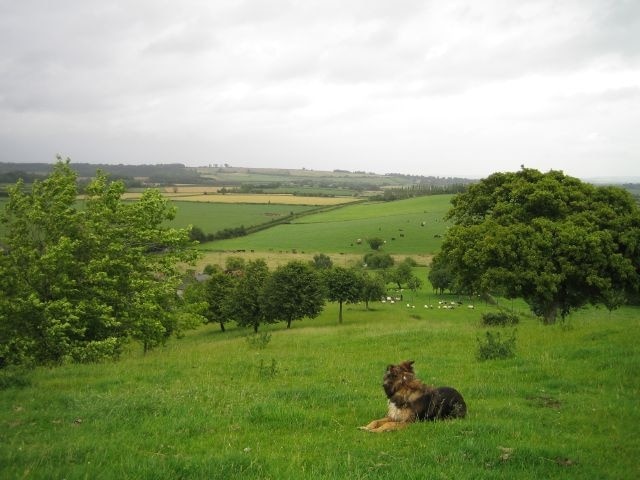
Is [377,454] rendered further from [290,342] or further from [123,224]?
[123,224]

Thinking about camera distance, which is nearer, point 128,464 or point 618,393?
point 128,464

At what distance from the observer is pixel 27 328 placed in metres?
20.1

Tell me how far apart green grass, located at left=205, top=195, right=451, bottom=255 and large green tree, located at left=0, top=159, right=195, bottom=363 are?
92.4m

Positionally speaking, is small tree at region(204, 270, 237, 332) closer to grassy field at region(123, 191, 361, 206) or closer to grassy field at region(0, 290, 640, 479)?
grassy field at region(0, 290, 640, 479)

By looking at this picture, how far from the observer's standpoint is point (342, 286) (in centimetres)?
7512

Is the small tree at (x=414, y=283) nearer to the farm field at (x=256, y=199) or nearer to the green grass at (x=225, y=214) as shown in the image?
the green grass at (x=225, y=214)

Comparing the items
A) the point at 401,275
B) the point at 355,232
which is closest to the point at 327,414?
the point at 401,275

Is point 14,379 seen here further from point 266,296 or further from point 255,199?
point 255,199

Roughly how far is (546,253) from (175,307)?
2019 centimetres

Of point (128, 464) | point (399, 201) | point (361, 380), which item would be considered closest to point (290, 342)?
point (361, 380)

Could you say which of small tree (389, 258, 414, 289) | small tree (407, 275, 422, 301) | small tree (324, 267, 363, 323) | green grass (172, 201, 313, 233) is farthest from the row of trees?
green grass (172, 201, 313, 233)

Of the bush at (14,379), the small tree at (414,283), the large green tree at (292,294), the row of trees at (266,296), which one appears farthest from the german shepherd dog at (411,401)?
the small tree at (414,283)

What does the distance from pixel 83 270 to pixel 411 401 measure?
1664 cm

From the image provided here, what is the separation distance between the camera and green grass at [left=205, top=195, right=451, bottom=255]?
124 meters
